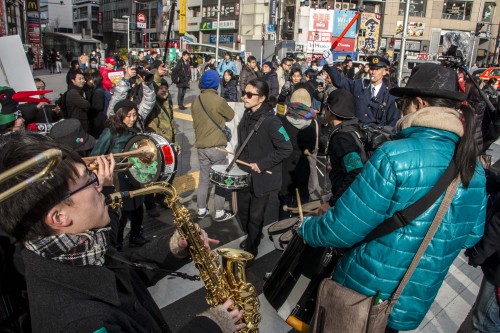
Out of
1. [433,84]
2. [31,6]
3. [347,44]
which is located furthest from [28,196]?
[347,44]

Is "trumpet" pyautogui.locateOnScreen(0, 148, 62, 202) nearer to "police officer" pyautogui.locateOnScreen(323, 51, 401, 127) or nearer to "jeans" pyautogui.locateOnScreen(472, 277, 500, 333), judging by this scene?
"jeans" pyautogui.locateOnScreen(472, 277, 500, 333)

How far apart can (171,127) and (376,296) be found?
4.49 meters

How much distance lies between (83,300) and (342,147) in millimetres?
2320

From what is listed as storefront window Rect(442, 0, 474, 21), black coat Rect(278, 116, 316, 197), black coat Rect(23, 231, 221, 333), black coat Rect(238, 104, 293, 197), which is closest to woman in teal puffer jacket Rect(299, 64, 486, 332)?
black coat Rect(23, 231, 221, 333)

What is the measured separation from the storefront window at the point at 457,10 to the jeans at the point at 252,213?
52254 millimetres

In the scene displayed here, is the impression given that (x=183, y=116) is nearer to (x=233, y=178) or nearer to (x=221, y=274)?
(x=233, y=178)

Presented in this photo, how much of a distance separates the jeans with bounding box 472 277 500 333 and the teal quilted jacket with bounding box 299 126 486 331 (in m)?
0.72

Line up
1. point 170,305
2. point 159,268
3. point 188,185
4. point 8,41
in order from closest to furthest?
point 159,268, point 170,305, point 8,41, point 188,185

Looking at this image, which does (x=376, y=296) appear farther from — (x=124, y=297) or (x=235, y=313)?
(x=124, y=297)

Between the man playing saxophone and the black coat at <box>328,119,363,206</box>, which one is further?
the black coat at <box>328,119,363,206</box>

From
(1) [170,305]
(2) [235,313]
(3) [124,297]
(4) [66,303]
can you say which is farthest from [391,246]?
(1) [170,305]

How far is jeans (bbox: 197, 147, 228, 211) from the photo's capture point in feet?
17.7

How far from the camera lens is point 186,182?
23.5 feet

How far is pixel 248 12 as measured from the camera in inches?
2015
